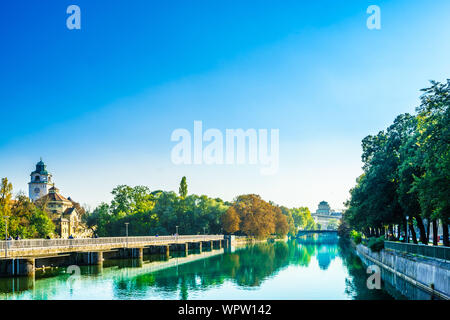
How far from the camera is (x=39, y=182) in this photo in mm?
182000

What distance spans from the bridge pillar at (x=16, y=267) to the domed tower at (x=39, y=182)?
146815mm

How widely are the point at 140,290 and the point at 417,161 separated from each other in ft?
76.1

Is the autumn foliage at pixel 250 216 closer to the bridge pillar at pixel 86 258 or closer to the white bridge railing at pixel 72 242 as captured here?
the white bridge railing at pixel 72 242

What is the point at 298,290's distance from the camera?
125 ft

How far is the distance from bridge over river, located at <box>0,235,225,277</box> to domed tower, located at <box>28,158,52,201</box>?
11160cm

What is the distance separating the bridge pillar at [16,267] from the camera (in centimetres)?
4131

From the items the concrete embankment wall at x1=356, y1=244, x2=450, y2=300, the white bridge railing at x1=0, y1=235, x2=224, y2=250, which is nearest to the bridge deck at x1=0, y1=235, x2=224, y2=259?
the white bridge railing at x1=0, y1=235, x2=224, y2=250

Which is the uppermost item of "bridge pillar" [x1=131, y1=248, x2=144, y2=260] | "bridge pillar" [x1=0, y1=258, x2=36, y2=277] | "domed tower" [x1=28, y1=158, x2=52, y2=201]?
"domed tower" [x1=28, y1=158, x2=52, y2=201]

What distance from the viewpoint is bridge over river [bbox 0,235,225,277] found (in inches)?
1652

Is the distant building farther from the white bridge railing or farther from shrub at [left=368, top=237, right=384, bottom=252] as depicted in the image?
shrub at [left=368, top=237, right=384, bottom=252]

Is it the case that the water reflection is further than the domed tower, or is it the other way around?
the domed tower

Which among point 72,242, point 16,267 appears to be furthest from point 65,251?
point 16,267

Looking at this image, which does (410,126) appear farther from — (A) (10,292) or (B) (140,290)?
(A) (10,292)

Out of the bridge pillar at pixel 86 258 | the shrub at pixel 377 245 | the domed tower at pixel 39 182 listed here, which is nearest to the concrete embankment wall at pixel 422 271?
the shrub at pixel 377 245
